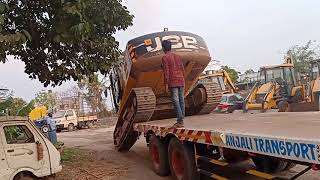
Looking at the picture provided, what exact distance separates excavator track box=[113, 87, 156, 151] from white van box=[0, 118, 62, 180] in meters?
2.94

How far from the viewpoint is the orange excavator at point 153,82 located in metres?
10.9

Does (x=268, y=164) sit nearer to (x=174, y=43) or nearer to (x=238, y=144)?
(x=238, y=144)

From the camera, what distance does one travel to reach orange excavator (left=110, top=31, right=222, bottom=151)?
429 inches

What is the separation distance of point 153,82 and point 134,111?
1.08 m

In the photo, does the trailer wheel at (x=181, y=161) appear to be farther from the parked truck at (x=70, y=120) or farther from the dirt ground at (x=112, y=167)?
the parked truck at (x=70, y=120)

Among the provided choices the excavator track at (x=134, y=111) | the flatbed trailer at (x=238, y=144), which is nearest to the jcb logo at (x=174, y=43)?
the excavator track at (x=134, y=111)

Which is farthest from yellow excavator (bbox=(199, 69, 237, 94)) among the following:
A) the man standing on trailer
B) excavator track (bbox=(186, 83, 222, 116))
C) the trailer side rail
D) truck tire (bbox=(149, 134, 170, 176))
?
the trailer side rail

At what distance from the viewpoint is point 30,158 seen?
26.4ft

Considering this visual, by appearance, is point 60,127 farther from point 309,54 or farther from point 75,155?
point 309,54

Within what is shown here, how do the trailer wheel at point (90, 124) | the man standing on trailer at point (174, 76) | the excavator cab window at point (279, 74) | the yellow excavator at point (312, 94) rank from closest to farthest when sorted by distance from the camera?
the man standing on trailer at point (174, 76) < the yellow excavator at point (312, 94) < the excavator cab window at point (279, 74) < the trailer wheel at point (90, 124)

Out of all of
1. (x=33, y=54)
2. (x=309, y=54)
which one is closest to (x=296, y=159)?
(x=33, y=54)

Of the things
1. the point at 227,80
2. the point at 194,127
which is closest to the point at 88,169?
the point at 194,127

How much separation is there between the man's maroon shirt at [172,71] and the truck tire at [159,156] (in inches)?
53.5

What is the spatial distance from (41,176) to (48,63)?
3.83m
